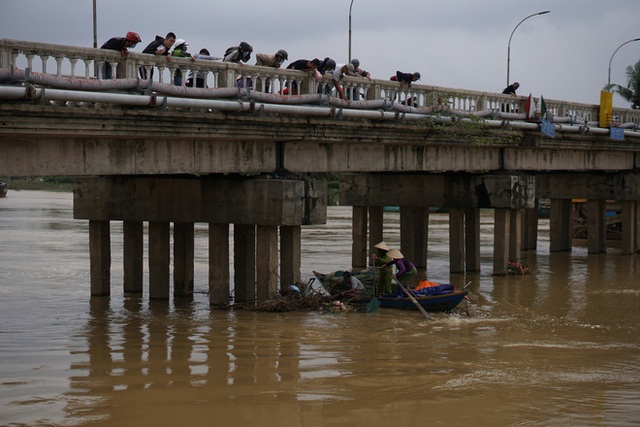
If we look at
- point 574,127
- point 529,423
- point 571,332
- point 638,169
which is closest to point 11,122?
point 529,423

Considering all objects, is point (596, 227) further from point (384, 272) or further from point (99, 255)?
point (99, 255)

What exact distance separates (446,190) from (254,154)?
9898mm

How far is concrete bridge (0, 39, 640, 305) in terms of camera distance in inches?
669

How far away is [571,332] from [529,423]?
7644mm

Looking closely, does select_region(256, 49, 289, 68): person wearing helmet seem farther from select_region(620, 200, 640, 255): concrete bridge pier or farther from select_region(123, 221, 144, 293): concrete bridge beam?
select_region(620, 200, 640, 255): concrete bridge pier

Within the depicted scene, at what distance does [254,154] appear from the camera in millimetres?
21328

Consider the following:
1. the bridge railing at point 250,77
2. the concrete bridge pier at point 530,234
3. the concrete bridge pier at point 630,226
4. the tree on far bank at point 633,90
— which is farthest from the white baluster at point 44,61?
the tree on far bank at point 633,90

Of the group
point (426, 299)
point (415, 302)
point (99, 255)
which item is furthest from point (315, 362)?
point (99, 255)

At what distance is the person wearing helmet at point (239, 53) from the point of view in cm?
2086

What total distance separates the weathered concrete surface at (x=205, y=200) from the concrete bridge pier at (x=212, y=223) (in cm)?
2

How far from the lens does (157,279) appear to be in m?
23.1

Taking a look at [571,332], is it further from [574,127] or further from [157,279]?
[574,127]

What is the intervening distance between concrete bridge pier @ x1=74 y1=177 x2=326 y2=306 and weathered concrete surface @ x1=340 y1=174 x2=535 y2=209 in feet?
26.6

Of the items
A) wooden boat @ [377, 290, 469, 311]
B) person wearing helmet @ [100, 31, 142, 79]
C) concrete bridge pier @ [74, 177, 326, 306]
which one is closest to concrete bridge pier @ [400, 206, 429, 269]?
concrete bridge pier @ [74, 177, 326, 306]
